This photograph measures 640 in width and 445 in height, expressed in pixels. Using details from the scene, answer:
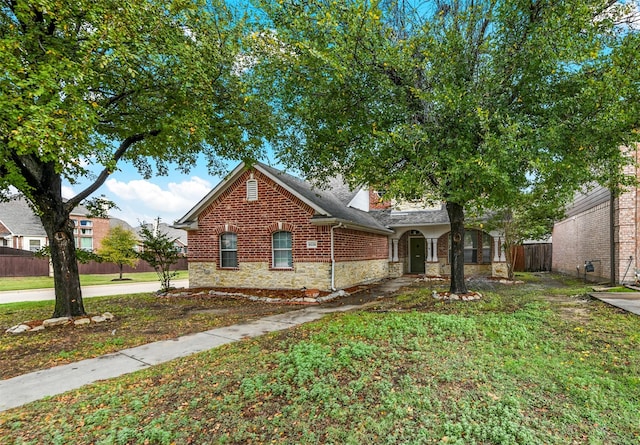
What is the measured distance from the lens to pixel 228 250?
14336mm

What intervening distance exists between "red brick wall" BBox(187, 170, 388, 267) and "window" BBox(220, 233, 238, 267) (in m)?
→ 0.21

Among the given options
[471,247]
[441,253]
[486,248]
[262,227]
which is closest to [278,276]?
[262,227]

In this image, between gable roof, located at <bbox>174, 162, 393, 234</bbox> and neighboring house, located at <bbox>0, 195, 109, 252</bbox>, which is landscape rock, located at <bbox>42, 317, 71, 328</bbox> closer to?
gable roof, located at <bbox>174, 162, 393, 234</bbox>

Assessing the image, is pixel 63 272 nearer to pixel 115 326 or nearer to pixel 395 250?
pixel 115 326

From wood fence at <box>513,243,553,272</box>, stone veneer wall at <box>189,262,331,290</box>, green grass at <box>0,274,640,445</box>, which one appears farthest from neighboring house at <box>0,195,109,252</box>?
wood fence at <box>513,243,553,272</box>

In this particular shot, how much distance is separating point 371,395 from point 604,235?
13809 millimetres

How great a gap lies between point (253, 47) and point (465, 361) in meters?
7.66

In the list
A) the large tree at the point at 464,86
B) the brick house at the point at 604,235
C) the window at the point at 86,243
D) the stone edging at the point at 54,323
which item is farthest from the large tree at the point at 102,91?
the window at the point at 86,243

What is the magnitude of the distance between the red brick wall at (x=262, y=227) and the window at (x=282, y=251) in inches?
9.5

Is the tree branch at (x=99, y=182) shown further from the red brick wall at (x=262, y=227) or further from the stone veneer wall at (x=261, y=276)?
the stone veneer wall at (x=261, y=276)

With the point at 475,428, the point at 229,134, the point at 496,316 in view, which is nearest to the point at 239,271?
the point at 229,134

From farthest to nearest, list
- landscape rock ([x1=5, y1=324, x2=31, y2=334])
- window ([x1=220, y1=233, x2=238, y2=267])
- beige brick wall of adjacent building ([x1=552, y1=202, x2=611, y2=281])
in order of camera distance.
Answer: window ([x1=220, y1=233, x2=238, y2=267]), beige brick wall of adjacent building ([x1=552, y1=202, x2=611, y2=281]), landscape rock ([x1=5, y1=324, x2=31, y2=334])

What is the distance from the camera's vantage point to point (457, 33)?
7473 millimetres

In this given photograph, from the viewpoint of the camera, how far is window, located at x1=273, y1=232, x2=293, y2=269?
13328 mm
